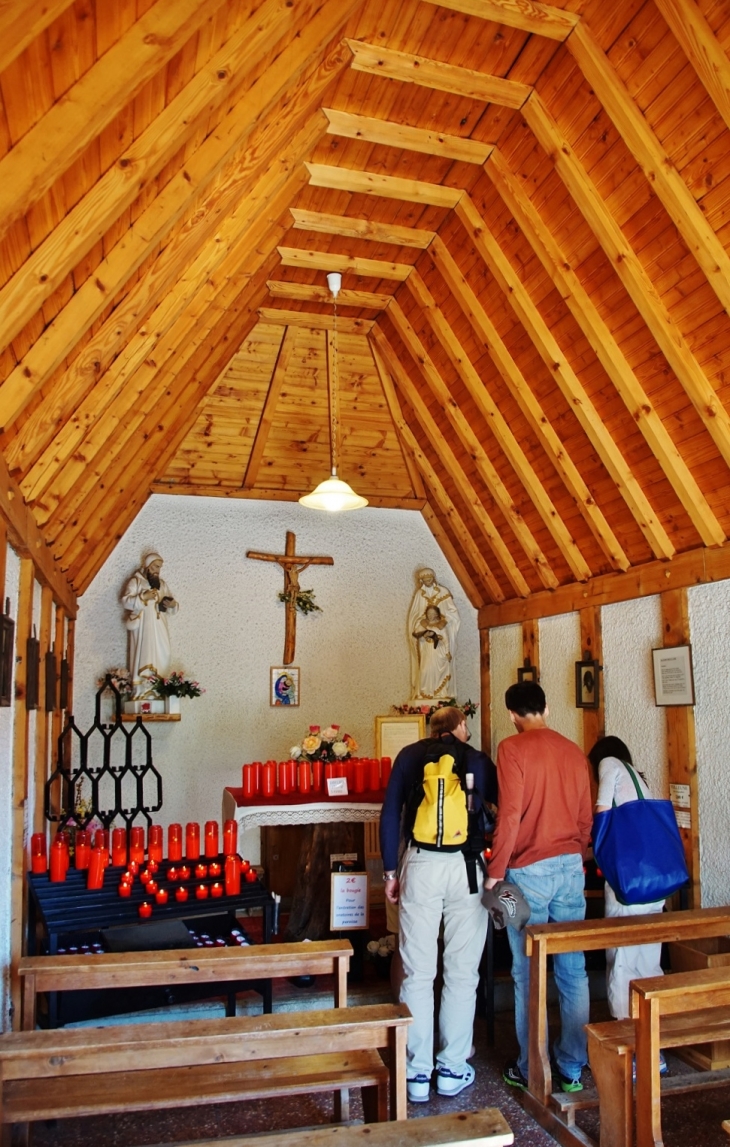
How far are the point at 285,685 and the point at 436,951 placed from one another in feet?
15.1

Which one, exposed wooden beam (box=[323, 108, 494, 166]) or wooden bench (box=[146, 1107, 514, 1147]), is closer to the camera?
wooden bench (box=[146, 1107, 514, 1147])

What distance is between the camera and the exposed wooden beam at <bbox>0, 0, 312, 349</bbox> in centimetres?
284

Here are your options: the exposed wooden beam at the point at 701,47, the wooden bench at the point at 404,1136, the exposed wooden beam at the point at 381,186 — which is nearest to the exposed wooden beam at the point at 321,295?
the exposed wooden beam at the point at 381,186

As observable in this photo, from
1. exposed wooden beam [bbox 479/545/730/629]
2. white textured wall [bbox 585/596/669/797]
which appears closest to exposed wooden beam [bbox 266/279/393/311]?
exposed wooden beam [bbox 479/545/730/629]

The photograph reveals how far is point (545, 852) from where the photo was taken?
4.16m

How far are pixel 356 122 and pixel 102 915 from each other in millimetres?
4597

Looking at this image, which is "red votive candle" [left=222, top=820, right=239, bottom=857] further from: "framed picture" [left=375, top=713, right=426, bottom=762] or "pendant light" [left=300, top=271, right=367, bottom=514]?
"pendant light" [left=300, top=271, right=367, bottom=514]

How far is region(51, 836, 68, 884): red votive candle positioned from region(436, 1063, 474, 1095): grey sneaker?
2.19 metres

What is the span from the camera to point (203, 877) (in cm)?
470

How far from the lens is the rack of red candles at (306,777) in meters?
5.93

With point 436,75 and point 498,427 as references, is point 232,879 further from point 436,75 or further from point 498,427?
point 436,75

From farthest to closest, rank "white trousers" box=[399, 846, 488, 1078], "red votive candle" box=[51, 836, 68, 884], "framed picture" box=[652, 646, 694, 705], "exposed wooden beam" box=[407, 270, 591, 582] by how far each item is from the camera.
Answer: "exposed wooden beam" box=[407, 270, 591, 582], "framed picture" box=[652, 646, 694, 705], "red votive candle" box=[51, 836, 68, 884], "white trousers" box=[399, 846, 488, 1078]

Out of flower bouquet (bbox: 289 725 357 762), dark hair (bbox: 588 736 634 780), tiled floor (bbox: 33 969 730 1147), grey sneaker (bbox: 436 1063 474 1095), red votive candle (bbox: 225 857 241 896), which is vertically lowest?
tiled floor (bbox: 33 969 730 1147)

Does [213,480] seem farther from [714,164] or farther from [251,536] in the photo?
[714,164]
